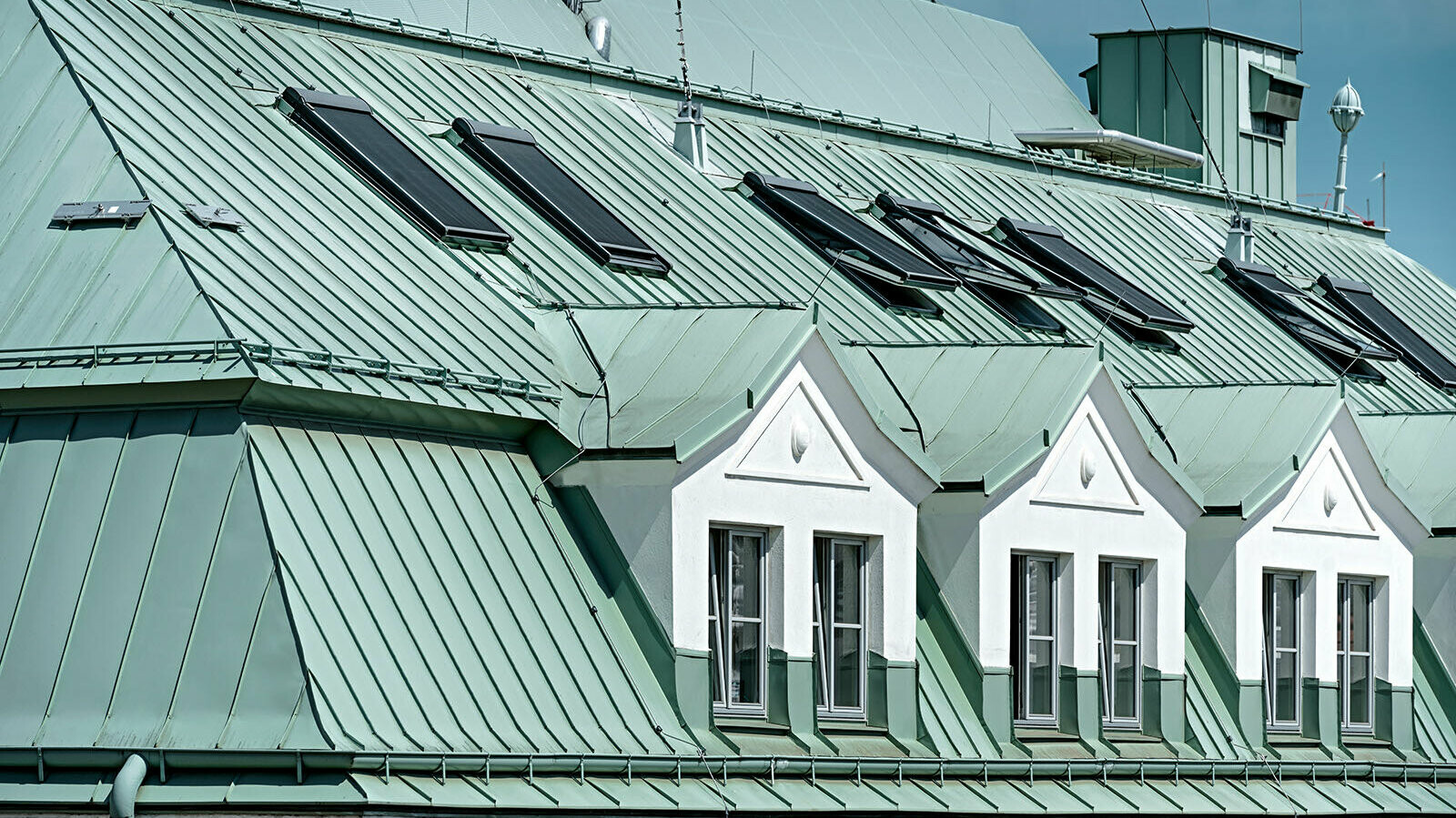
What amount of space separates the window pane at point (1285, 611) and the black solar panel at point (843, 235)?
5089mm

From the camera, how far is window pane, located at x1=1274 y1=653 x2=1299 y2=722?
29.9 metres

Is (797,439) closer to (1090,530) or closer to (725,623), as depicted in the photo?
(725,623)

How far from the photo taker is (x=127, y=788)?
18625 millimetres

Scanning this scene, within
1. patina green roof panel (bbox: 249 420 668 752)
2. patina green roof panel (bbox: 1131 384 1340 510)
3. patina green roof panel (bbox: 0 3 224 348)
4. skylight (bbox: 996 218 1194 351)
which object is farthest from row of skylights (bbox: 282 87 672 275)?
skylight (bbox: 996 218 1194 351)

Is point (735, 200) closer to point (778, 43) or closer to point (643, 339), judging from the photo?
point (643, 339)

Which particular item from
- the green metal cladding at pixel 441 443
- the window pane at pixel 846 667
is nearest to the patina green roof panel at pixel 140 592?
the green metal cladding at pixel 441 443

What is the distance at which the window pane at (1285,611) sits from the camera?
3016 cm

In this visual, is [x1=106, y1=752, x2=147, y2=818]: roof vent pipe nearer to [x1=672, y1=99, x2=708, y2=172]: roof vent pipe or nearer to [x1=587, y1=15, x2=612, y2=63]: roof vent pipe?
[x1=672, y1=99, x2=708, y2=172]: roof vent pipe

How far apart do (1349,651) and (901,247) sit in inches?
277

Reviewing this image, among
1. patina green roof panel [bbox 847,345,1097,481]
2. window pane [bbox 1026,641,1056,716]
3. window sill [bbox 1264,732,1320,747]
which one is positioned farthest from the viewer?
window sill [bbox 1264,732,1320,747]

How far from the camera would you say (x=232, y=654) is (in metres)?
19.4

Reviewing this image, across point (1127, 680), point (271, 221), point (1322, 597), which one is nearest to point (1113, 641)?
point (1127, 680)

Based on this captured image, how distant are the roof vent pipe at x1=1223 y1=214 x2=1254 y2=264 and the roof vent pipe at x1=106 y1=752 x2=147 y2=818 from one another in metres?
24.6

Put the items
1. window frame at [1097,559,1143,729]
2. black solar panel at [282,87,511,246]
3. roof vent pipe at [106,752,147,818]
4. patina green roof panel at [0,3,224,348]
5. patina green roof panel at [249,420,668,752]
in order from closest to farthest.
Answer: roof vent pipe at [106,752,147,818] → patina green roof panel at [249,420,668,752] → patina green roof panel at [0,3,224,348] → black solar panel at [282,87,511,246] → window frame at [1097,559,1143,729]
